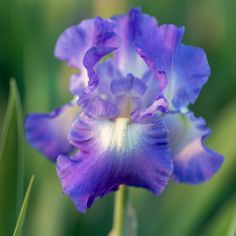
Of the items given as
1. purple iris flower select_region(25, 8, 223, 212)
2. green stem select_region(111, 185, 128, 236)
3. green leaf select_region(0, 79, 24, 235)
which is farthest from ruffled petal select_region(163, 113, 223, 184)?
green leaf select_region(0, 79, 24, 235)

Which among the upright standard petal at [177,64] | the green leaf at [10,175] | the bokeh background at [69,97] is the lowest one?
the bokeh background at [69,97]

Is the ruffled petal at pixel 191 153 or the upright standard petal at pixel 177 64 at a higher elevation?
the upright standard petal at pixel 177 64

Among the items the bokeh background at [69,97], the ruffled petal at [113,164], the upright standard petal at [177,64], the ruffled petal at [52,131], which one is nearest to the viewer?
the ruffled petal at [113,164]

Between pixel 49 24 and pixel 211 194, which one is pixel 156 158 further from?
pixel 49 24

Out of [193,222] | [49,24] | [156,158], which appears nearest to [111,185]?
[156,158]

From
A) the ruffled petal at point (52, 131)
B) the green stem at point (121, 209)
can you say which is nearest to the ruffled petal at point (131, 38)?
the ruffled petal at point (52, 131)

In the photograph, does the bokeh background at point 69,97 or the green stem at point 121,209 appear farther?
the bokeh background at point 69,97

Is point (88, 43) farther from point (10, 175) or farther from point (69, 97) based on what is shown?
point (69, 97)

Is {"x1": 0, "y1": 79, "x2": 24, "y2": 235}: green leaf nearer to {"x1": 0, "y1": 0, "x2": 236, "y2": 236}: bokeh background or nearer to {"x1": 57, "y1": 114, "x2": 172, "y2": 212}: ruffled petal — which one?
{"x1": 0, "y1": 0, "x2": 236, "y2": 236}: bokeh background

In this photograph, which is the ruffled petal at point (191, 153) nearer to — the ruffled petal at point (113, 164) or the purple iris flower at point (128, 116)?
the purple iris flower at point (128, 116)
